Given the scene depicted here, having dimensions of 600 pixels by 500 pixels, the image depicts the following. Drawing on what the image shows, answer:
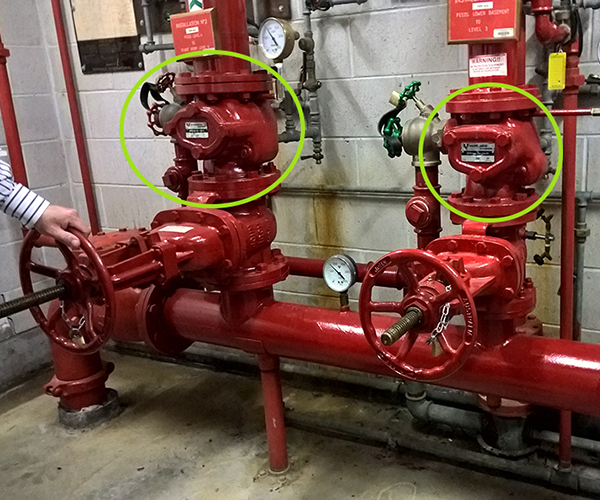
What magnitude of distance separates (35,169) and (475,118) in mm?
1783

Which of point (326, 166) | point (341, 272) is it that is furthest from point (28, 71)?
point (341, 272)

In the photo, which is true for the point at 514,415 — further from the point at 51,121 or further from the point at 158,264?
the point at 51,121

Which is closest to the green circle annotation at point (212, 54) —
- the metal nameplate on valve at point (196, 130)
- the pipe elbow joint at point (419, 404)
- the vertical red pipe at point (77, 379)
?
the metal nameplate on valve at point (196, 130)

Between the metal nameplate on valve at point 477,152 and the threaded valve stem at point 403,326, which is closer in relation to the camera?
the threaded valve stem at point 403,326

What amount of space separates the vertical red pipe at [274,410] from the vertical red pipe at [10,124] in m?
1.18

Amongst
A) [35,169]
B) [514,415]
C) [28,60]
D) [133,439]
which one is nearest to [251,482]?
[133,439]

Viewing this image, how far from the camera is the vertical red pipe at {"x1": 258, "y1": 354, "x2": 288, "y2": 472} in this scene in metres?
1.65

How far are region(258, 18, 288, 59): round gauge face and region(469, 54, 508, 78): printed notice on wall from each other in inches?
21.3

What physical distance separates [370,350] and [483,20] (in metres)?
0.75

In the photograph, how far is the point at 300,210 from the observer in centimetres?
202

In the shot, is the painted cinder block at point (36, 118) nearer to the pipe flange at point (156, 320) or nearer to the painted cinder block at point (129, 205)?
the painted cinder block at point (129, 205)

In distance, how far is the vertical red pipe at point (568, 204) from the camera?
1323 millimetres

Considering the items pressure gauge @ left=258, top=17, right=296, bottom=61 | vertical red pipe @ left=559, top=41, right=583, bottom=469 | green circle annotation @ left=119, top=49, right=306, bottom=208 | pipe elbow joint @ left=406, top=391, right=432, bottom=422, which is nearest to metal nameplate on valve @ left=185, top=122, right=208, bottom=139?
green circle annotation @ left=119, top=49, right=306, bottom=208

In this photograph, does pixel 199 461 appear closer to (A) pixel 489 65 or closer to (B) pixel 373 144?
(B) pixel 373 144
